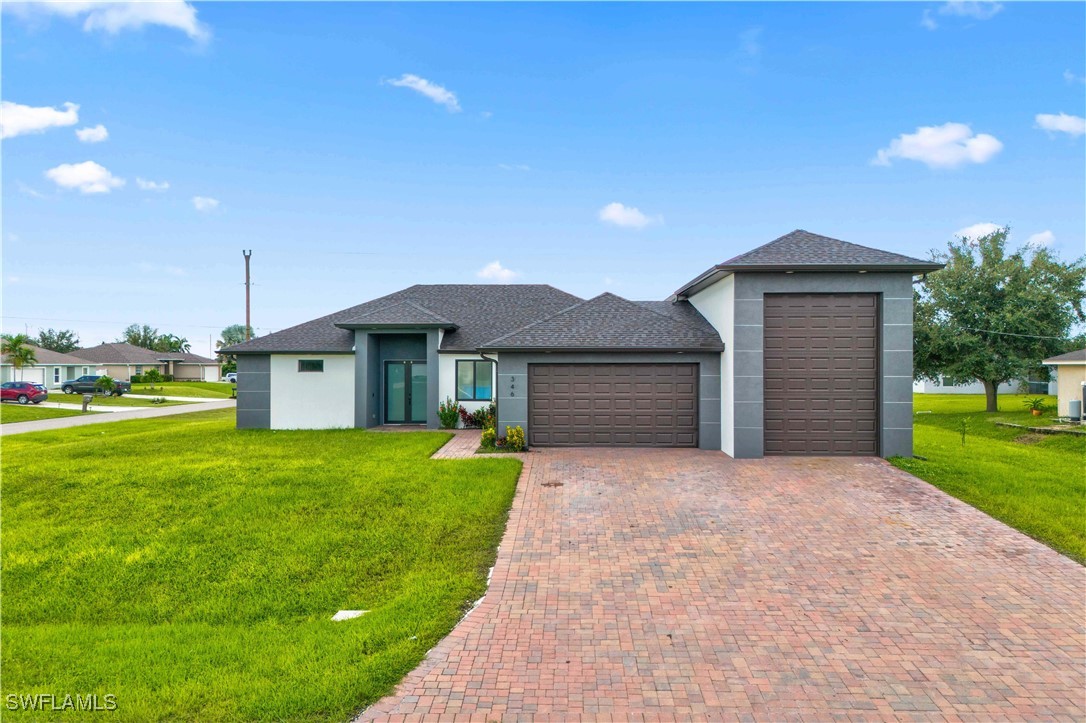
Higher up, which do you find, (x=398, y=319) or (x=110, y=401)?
(x=398, y=319)

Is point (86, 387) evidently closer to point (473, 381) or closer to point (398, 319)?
point (398, 319)

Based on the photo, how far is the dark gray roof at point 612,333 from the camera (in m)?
14.0

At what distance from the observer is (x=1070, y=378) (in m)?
23.1

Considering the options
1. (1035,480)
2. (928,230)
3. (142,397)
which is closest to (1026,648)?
(1035,480)

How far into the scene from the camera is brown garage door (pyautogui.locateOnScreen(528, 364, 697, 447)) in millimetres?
14141

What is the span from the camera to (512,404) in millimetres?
14430

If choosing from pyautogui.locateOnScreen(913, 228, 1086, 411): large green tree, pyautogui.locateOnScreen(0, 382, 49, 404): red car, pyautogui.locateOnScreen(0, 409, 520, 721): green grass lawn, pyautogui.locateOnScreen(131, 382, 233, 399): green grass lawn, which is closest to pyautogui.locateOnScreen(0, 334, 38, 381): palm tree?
pyautogui.locateOnScreen(131, 382, 233, 399): green grass lawn

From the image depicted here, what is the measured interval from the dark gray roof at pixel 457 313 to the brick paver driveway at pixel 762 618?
11489mm

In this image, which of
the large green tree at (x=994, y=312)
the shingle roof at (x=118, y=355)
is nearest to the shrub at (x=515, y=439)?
the large green tree at (x=994, y=312)

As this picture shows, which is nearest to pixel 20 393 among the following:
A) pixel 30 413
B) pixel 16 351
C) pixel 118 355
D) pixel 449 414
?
pixel 30 413

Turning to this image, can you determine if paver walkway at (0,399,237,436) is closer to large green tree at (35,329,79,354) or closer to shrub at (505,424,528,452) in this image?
shrub at (505,424,528,452)

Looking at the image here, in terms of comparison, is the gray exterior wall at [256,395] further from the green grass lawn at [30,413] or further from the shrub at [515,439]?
the green grass lawn at [30,413]

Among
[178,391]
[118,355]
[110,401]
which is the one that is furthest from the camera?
[118,355]

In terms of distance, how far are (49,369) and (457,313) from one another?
150 ft
